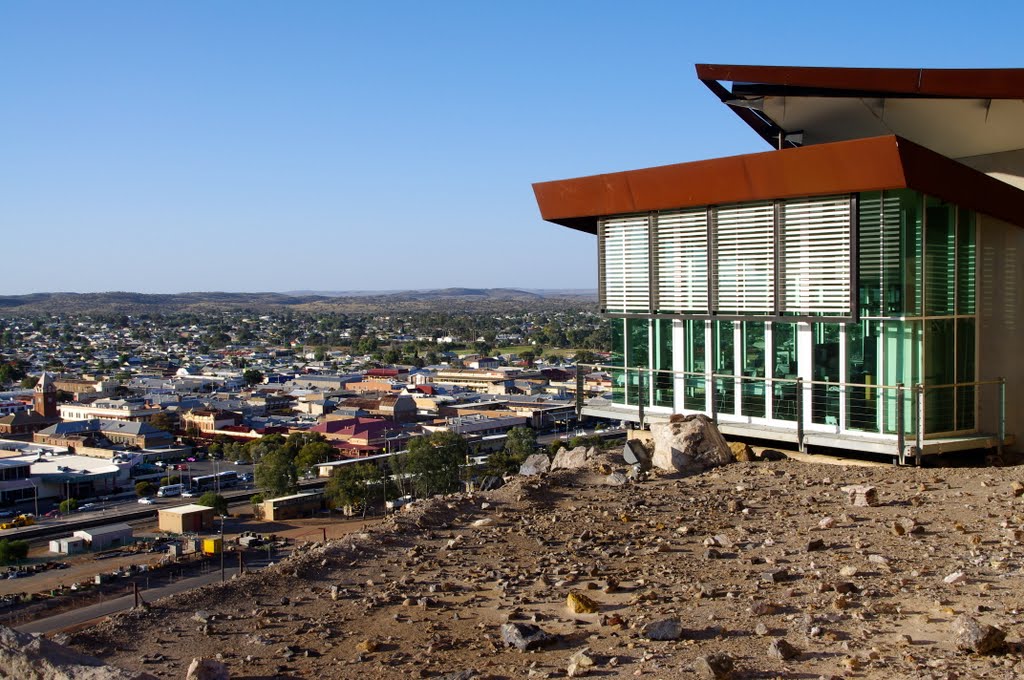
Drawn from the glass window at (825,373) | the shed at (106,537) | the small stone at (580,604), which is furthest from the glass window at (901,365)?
the shed at (106,537)

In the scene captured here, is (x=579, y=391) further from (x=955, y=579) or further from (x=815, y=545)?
(x=955, y=579)

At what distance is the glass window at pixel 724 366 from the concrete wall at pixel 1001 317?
2.68 m

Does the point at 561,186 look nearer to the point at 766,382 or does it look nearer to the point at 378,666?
the point at 766,382

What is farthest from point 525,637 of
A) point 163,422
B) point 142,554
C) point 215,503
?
point 163,422

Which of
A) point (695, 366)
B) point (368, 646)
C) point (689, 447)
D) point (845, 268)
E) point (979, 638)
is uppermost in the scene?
point (845, 268)

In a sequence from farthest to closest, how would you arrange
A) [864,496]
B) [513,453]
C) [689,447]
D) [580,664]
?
[513,453] → [689,447] → [864,496] → [580,664]

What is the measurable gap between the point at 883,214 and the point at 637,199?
310 cm

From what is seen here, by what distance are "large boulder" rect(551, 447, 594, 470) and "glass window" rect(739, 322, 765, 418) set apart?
1.91 meters

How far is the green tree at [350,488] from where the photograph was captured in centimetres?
4520

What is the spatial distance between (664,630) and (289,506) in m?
42.2

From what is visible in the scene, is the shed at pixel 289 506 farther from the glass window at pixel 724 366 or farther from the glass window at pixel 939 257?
the glass window at pixel 939 257

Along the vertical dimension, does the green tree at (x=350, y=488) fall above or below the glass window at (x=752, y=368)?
below

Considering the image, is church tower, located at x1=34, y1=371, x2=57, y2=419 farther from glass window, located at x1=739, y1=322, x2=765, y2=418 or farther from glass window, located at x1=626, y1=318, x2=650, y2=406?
glass window, located at x1=739, y1=322, x2=765, y2=418

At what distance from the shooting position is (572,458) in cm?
1218
